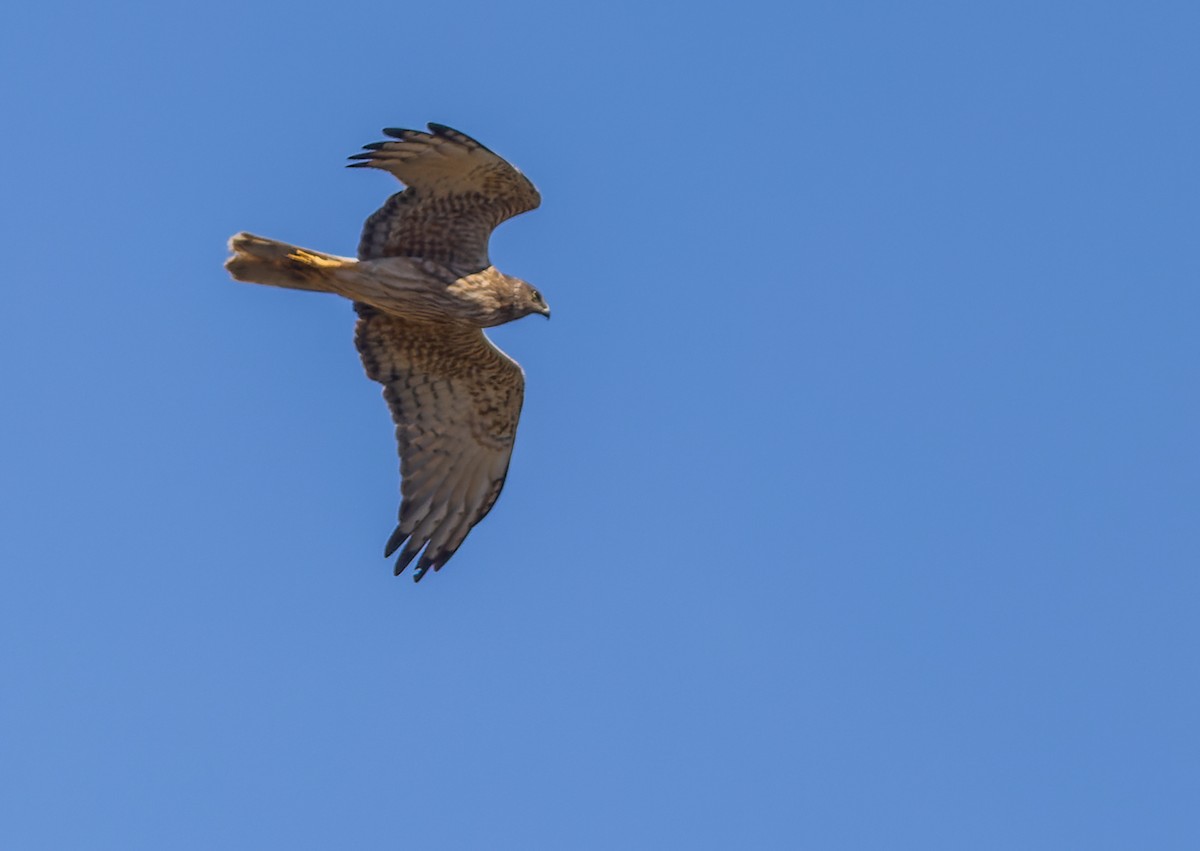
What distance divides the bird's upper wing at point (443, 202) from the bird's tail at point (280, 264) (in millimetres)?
351

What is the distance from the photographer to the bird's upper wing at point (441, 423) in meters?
15.2

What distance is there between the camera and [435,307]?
568 inches

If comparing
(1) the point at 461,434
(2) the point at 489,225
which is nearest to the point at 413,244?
(2) the point at 489,225

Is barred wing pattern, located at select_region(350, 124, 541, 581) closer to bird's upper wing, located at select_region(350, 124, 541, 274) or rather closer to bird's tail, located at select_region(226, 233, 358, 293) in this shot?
bird's upper wing, located at select_region(350, 124, 541, 274)

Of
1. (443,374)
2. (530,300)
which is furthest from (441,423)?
(530,300)

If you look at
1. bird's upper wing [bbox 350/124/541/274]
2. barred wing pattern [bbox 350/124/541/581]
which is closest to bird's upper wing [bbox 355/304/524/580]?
barred wing pattern [bbox 350/124/541/581]

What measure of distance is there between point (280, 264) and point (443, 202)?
125 centimetres

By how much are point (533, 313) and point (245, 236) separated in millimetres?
2230

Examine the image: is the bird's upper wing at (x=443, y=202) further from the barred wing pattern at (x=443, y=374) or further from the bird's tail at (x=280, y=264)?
the bird's tail at (x=280, y=264)

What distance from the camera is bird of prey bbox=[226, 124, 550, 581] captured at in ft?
46.3

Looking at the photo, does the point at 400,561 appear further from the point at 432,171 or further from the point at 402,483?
the point at 432,171

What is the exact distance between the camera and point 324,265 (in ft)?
46.6

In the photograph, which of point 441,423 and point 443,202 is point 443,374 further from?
point 443,202

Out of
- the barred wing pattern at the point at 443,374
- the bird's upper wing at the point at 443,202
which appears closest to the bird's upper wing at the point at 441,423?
the barred wing pattern at the point at 443,374
